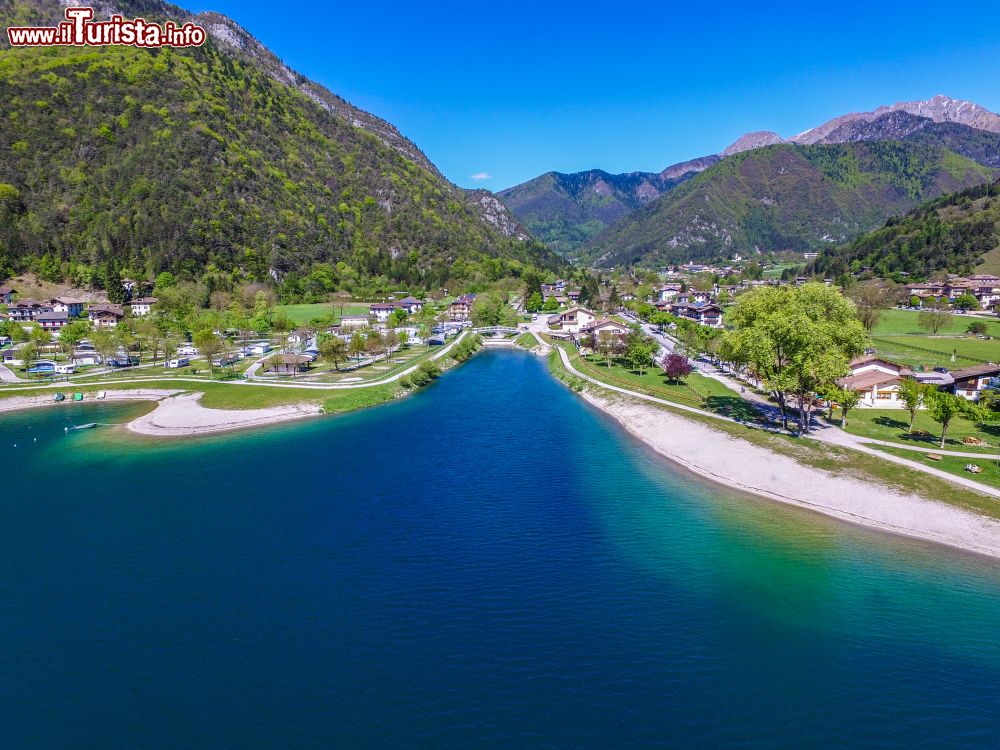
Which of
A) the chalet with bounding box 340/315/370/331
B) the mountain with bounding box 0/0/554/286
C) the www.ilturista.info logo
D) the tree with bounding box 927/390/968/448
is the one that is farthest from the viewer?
the mountain with bounding box 0/0/554/286

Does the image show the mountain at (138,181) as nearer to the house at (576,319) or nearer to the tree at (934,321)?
the house at (576,319)

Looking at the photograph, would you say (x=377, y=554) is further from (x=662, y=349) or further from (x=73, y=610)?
(x=662, y=349)

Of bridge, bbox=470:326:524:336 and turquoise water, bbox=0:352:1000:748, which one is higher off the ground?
bridge, bbox=470:326:524:336

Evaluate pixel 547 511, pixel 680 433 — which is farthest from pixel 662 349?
pixel 547 511

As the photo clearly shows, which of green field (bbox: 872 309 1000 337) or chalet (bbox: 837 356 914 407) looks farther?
green field (bbox: 872 309 1000 337)

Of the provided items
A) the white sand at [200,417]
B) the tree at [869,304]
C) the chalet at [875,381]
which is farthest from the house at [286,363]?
the tree at [869,304]

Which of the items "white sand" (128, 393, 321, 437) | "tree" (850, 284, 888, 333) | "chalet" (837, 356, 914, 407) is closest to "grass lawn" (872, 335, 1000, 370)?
"tree" (850, 284, 888, 333)

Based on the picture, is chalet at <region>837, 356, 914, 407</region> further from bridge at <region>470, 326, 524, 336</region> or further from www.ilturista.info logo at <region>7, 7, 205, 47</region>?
www.ilturista.info logo at <region>7, 7, 205, 47</region>

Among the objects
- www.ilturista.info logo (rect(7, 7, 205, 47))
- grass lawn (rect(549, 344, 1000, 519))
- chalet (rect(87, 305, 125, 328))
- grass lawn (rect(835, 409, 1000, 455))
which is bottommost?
grass lawn (rect(549, 344, 1000, 519))
